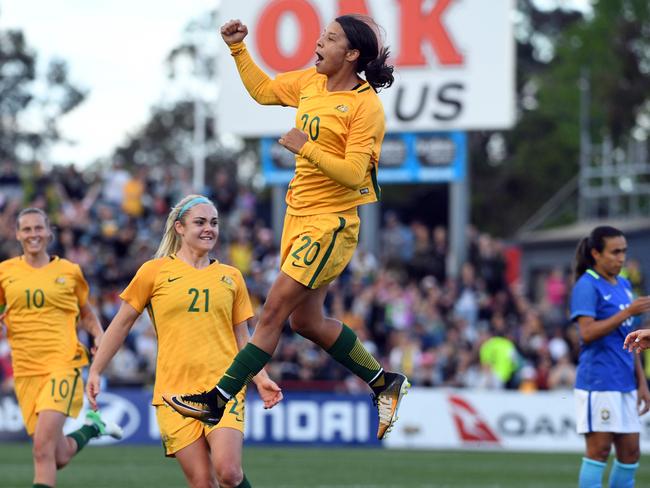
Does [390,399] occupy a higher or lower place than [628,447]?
higher

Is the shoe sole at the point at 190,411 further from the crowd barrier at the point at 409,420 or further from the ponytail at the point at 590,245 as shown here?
the crowd barrier at the point at 409,420

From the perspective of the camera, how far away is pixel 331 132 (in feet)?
25.7

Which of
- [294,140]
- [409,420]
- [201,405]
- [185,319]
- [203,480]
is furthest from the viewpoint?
[409,420]

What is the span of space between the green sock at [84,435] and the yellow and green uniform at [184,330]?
107 inches

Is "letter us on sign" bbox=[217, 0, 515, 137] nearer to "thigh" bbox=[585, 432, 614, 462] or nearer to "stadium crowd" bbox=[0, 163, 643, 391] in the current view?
"stadium crowd" bbox=[0, 163, 643, 391]

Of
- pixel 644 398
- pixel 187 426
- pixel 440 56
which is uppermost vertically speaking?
pixel 440 56

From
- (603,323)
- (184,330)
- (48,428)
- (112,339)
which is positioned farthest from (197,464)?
(603,323)

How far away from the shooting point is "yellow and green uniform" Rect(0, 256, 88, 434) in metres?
10.5

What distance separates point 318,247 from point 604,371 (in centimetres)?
307

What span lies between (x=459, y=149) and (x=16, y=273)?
16513 mm

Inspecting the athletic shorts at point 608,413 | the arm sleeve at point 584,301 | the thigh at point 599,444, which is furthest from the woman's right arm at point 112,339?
the thigh at point 599,444

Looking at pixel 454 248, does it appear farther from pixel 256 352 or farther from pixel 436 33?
pixel 256 352

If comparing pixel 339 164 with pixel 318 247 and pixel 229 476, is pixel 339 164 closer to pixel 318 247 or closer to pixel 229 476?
pixel 318 247

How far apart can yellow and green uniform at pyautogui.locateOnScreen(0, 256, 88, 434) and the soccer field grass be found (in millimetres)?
3609
